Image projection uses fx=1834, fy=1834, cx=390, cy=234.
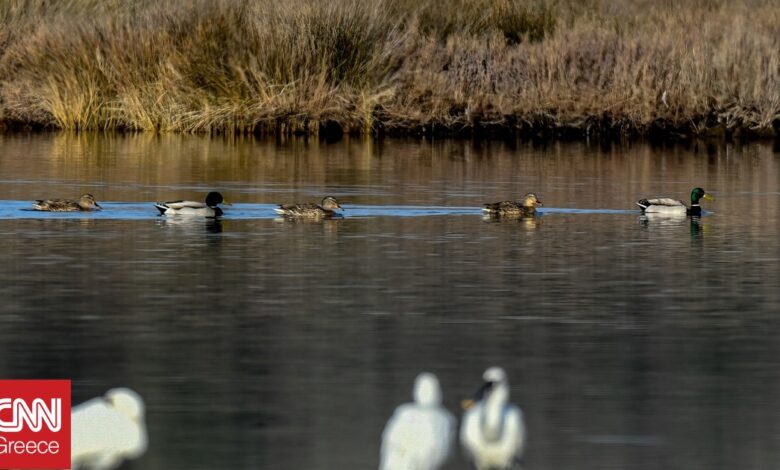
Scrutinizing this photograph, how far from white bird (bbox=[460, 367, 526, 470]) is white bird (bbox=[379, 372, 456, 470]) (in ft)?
0.82

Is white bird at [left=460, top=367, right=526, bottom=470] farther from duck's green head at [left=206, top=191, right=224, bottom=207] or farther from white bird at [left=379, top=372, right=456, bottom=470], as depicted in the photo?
duck's green head at [left=206, top=191, right=224, bottom=207]

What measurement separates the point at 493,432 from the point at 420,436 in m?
0.54

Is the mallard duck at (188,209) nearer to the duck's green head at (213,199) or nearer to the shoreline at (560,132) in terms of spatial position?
the duck's green head at (213,199)

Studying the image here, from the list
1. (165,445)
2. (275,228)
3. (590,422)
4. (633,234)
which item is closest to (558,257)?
(633,234)

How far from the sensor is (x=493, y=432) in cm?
789

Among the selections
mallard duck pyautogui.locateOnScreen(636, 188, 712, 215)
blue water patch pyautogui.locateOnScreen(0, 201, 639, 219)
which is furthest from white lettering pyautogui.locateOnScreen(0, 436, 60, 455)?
mallard duck pyautogui.locateOnScreen(636, 188, 712, 215)

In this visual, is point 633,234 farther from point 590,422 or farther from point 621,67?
point 621,67

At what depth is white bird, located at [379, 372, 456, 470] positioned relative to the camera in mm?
7461

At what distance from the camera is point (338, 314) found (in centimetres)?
1238

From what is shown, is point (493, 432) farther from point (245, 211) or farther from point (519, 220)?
point (245, 211)

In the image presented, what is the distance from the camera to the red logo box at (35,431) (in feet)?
26.1

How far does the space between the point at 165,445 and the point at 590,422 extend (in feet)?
6.93

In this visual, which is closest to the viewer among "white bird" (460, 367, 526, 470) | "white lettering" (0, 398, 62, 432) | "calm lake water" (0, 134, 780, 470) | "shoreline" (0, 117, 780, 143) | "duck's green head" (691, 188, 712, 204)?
"white bird" (460, 367, 526, 470)

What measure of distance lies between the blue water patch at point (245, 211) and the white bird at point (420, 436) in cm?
1177
